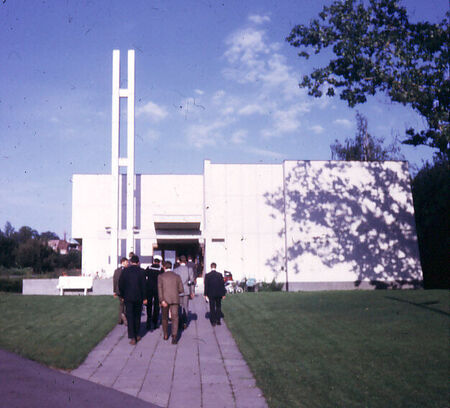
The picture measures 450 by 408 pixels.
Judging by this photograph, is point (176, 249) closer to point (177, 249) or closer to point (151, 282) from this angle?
point (177, 249)

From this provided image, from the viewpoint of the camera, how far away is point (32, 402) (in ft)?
19.7

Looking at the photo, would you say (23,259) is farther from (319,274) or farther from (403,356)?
(403,356)

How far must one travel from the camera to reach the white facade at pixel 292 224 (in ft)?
97.9

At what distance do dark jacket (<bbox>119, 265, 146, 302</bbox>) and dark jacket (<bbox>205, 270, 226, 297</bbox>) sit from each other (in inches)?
97.7

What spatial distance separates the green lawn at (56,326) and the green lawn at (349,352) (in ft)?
11.0

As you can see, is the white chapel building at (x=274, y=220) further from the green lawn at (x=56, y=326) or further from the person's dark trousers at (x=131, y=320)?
the person's dark trousers at (x=131, y=320)

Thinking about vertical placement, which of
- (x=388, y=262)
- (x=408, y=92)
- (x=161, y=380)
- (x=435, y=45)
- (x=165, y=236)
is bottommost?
(x=161, y=380)

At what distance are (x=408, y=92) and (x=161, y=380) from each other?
575 inches

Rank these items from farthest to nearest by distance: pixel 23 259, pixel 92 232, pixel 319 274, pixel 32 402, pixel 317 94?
pixel 23 259 → pixel 92 232 → pixel 319 274 → pixel 317 94 → pixel 32 402

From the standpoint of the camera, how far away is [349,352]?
368 inches

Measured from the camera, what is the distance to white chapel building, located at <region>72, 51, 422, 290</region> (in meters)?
29.6

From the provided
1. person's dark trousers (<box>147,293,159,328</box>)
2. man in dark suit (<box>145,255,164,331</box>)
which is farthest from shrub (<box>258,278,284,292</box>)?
man in dark suit (<box>145,255,164,331</box>)

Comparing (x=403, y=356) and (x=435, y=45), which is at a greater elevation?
(x=435, y=45)

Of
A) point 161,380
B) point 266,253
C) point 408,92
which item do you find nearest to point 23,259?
point 266,253
